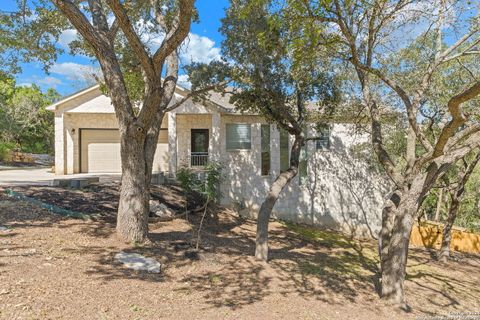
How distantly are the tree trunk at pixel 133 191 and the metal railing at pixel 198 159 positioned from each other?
951 cm

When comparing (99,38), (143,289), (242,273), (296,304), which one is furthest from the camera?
(242,273)

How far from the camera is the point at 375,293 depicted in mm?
7336

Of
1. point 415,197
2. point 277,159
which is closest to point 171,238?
point 415,197

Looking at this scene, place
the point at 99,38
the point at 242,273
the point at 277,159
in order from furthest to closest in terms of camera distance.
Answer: the point at 277,159 < the point at 242,273 < the point at 99,38

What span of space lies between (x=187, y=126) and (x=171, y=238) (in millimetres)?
9271

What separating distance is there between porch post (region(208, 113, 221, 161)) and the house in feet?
0.15

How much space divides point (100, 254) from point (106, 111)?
38.7 ft

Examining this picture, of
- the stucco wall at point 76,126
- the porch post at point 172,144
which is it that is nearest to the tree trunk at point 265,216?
the porch post at point 172,144

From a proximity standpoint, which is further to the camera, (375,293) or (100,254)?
(375,293)

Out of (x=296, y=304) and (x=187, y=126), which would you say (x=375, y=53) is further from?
(x=187, y=126)

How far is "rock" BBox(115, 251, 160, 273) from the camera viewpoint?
6016 mm

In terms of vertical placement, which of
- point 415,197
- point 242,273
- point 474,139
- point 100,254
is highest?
point 474,139

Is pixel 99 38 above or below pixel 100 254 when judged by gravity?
above

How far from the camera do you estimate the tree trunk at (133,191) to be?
7.02 m
